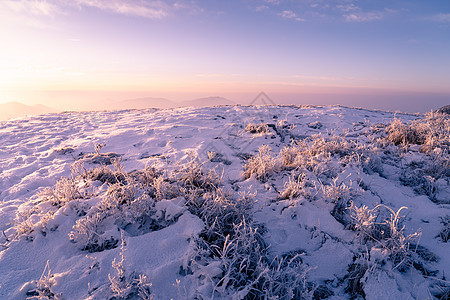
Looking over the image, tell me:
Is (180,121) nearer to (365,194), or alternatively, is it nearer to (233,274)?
(365,194)

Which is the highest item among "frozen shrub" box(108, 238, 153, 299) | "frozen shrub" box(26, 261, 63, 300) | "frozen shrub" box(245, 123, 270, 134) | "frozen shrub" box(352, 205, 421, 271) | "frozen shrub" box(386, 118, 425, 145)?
"frozen shrub" box(386, 118, 425, 145)

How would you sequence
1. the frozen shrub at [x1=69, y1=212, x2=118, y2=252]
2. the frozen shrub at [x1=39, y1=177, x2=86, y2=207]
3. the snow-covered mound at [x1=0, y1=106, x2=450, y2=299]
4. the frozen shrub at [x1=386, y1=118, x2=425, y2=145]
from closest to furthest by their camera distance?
the snow-covered mound at [x1=0, y1=106, x2=450, y2=299], the frozen shrub at [x1=69, y1=212, x2=118, y2=252], the frozen shrub at [x1=39, y1=177, x2=86, y2=207], the frozen shrub at [x1=386, y1=118, x2=425, y2=145]

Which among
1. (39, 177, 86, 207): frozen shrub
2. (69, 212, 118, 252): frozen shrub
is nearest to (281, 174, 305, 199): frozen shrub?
(69, 212, 118, 252): frozen shrub

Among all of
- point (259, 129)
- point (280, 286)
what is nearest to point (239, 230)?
point (280, 286)

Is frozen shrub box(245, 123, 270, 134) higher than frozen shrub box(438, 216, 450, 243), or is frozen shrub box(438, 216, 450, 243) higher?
frozen shrub box(245, 123, 270, 134)

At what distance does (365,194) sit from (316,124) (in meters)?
4.32

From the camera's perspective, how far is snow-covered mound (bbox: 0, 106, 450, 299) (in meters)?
1.73

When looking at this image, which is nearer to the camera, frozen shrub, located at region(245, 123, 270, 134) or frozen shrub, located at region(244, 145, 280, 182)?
frozen shrub, located at region(244, 145, 280, 182)

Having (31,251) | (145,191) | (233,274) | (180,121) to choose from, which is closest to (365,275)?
(233,274)

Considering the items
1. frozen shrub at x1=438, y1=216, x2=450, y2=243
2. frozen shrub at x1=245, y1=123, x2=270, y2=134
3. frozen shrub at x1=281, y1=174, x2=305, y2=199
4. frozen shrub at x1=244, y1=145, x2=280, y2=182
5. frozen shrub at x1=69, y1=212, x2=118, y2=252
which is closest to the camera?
frozen shrub at x1=69, y1=212, x2=118, y2=252

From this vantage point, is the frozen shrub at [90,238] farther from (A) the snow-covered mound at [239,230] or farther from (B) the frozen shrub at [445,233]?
(B) the frozen shrub at [445,233]

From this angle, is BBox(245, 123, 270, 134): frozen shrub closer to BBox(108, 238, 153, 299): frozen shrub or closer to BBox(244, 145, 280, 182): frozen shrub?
BBox(244, 145, 280, 182): frozen shrub

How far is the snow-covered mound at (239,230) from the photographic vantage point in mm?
1729

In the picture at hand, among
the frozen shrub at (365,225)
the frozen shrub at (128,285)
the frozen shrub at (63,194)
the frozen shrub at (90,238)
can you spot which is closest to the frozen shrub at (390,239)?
the frozen shrub at (365,225)
